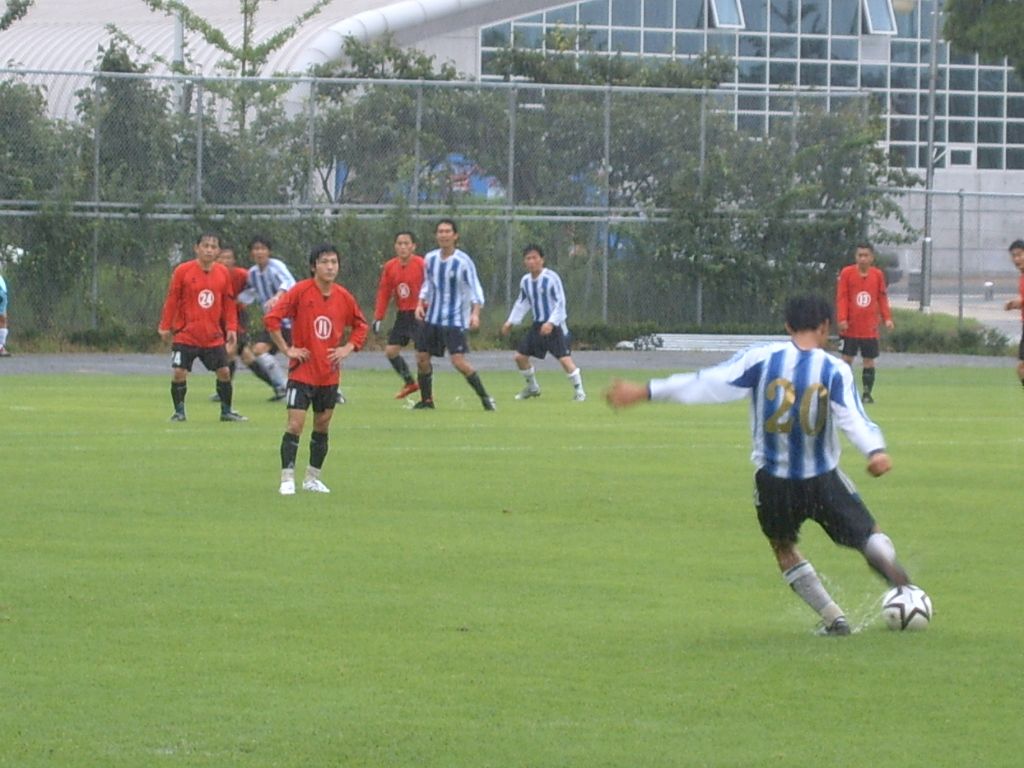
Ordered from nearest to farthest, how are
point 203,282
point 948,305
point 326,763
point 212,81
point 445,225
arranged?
point 326,763, point 203,282, point 445,225, point 212,81, point 948,305

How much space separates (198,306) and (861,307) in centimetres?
856

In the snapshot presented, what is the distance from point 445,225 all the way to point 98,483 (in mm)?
7771

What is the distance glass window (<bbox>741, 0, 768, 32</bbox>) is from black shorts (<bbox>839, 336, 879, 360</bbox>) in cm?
3135

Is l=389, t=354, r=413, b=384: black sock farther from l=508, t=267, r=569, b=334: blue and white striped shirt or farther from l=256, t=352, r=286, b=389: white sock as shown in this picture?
l=508, t=267, r=569, b=334: blue and white striped shirt

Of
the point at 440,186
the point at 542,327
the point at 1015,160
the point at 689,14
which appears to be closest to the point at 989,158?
the point at 1015,160

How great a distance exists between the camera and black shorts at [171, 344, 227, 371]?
1967cm

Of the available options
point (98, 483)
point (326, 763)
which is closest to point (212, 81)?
point (98, 483)

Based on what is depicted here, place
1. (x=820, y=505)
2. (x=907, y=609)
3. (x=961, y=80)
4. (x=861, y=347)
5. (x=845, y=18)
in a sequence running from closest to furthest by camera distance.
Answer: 1. (x=820, y=505)
2. (x=907, y=609)
3. (x=861, y=347)
4. (x=845, y=18)
5. (x=961, y=80)

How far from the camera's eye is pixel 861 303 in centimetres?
2422

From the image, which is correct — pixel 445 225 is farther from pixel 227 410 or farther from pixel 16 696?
pixel 16 696

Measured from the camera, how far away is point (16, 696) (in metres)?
7.44

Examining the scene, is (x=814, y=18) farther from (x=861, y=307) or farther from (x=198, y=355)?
(x=198, y=355)

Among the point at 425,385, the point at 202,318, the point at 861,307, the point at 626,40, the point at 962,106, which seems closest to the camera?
the point at 202,318

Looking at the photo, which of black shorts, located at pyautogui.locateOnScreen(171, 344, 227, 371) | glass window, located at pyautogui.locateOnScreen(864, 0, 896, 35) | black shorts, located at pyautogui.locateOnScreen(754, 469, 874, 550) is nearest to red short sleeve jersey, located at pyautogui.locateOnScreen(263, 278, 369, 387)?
black shorts, located at pyautogui.locateOnScreen(171, 344, 227, 371)
